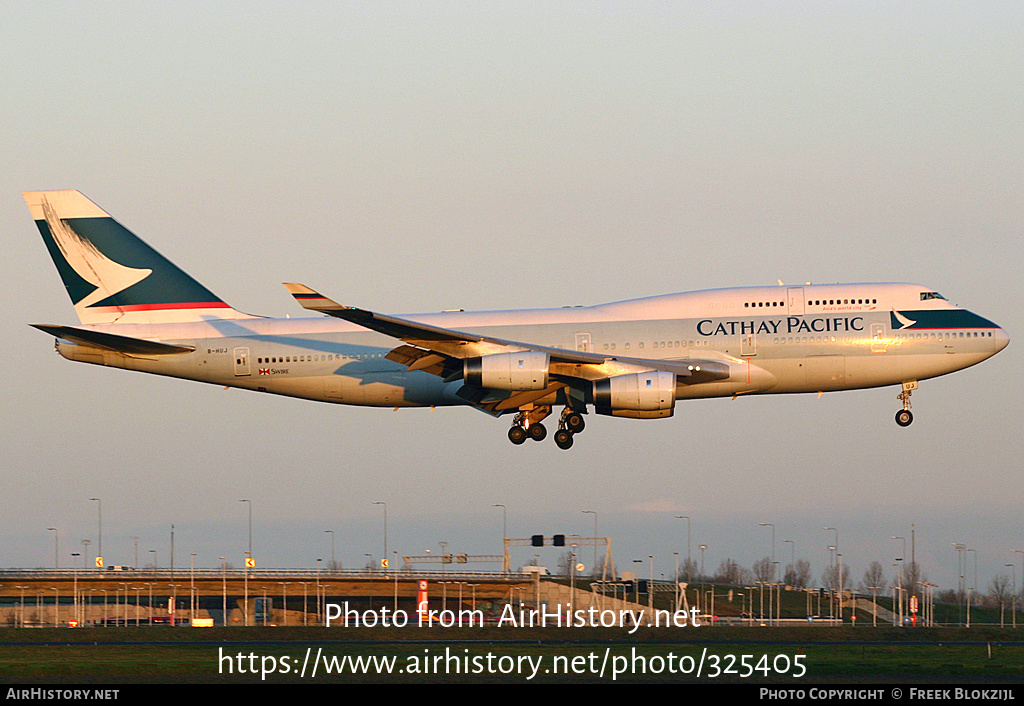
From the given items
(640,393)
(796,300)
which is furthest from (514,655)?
(796,300)

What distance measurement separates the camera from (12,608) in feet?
329

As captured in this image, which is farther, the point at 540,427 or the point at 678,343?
the point at 540,427

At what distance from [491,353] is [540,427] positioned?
568cm

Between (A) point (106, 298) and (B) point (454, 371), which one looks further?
(A) point (106, 298)

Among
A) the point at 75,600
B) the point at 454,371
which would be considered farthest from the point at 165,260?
the point at 75,600

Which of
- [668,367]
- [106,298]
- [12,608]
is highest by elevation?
[106,298]

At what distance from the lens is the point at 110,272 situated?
56750mm

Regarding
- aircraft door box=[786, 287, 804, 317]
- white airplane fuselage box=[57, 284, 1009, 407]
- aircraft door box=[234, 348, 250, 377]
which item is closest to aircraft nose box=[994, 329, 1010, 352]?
white airplane fuselage box=[57, 284, 1009, 407]

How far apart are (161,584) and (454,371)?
170 feet

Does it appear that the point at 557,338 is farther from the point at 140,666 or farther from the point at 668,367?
the point at 140,666

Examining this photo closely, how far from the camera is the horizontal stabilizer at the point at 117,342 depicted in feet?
165

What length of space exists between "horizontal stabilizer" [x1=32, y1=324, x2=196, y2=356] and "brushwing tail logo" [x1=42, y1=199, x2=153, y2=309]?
159 inches

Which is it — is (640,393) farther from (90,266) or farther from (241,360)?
(90,266)

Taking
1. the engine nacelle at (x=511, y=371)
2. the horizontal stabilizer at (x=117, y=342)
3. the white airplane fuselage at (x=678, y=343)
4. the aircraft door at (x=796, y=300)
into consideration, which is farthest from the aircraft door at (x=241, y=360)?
the aircraft door at (x=796, y=300)
